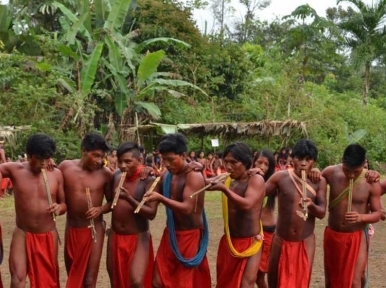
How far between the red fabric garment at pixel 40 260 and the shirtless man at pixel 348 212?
2.65 metres

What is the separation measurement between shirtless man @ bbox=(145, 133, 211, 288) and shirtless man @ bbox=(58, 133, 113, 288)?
586mm

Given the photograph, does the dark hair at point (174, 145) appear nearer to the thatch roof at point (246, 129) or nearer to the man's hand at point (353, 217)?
the man's hand at point (353, 217)

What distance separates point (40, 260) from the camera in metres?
5.94

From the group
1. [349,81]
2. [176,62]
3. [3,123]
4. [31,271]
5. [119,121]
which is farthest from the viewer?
[349,81]

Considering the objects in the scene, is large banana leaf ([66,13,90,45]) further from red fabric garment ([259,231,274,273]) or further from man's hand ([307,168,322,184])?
man's hand ([307,168,322,184])

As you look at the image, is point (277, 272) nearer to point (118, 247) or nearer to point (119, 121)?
point (118, 247)

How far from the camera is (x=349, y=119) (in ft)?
100

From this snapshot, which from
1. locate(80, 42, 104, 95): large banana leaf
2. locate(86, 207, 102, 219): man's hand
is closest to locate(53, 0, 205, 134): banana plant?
locate(80, 42, 104, 95): large banana leaf

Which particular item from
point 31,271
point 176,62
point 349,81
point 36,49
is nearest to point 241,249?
point 31,271

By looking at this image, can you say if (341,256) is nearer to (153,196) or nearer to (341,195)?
(341,195)

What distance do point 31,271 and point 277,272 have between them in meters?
2.26

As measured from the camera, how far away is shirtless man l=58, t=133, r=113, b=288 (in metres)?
6.20

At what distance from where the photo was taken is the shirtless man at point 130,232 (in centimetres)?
607

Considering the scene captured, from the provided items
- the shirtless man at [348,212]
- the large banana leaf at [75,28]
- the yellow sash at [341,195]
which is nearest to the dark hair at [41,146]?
the shirtless man at [348,212]
